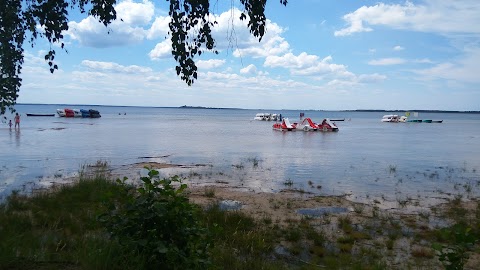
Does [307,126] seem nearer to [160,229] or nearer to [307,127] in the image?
[307,127]

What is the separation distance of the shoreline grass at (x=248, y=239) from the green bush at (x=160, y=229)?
0.19m

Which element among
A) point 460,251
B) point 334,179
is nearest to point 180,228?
point 460,251

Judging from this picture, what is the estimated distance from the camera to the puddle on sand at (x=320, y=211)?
11.0 meters

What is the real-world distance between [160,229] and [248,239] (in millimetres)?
3960

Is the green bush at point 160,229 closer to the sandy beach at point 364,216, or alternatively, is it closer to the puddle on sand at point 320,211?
the sandy beach at point 364,216

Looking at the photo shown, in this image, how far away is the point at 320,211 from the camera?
11383mm

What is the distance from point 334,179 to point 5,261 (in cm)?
1433

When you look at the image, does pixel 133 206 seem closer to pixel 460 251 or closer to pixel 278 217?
pixel 460 251

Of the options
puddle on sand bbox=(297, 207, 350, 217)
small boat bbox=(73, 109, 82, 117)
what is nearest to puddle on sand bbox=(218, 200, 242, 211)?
puddle on sand bbox=(297, 207, 350, 217)

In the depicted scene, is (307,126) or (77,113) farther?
(77,113)

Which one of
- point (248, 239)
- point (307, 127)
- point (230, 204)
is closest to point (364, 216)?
point (230, 204)

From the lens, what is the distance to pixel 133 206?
4273 millimetres

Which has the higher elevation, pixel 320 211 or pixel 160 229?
pixel 160 229

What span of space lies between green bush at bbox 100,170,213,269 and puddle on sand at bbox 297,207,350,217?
7.03m
